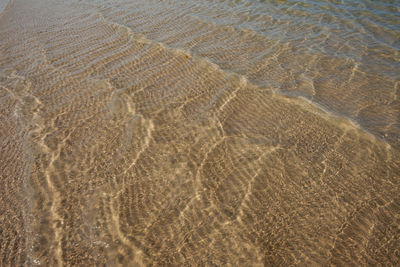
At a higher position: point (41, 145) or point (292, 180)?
point (41, 145)

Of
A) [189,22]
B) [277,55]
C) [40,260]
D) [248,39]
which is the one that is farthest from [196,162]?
[189,22]

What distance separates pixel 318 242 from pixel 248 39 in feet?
16.3

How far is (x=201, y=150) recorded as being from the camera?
325cm

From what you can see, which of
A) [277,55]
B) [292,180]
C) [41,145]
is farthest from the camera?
[277,55]

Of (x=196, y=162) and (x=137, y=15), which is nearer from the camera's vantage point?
(x=196, y=162)

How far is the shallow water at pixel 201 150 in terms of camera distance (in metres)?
2.32

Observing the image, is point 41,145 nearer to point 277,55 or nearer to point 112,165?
→ point 112,165

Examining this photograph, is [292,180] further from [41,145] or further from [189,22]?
[189,22]

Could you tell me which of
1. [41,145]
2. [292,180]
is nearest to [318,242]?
[292,180]

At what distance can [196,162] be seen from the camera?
3096 mm

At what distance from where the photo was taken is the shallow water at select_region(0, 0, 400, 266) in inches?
91.4

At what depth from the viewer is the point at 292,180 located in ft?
9.43

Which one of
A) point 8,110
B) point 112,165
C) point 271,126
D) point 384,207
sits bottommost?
point 384,207

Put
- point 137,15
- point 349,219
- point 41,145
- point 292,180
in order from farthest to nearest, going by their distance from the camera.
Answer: point 137,15 < point 41,145 < point 292,180 < point 349,219
